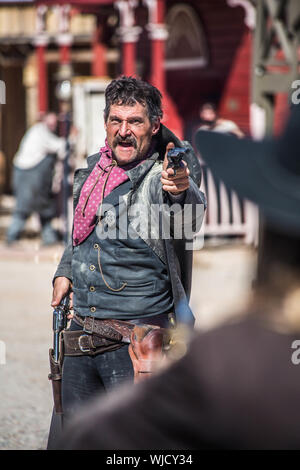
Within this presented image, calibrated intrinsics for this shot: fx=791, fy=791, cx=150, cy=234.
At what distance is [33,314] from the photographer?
749 centimetres

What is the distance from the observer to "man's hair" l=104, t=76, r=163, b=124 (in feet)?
9.81

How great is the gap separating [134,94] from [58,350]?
1.05 metres

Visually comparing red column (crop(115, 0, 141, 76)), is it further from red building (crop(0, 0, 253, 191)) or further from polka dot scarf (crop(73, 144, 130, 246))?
polka dot scarf (crop(73, 144, 130, 246))

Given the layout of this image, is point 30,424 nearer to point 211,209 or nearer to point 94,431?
point 94,431

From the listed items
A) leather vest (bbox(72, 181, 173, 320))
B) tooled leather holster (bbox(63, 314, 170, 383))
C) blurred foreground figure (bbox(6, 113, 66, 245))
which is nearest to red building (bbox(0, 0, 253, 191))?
blurred foreground figure (bbox(6, 113, 66, 245))

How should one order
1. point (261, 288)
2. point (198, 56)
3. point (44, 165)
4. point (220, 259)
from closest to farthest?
point (261, 288)
point (220, 259)
point (44, 165)
point (198, 56)

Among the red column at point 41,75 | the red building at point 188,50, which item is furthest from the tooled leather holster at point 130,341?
the red column at point 41,75

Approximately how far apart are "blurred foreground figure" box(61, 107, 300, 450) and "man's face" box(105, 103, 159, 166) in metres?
1.66

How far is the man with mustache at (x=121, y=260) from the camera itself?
2.95 metres

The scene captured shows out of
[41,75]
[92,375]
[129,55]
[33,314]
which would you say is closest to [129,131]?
[92,375]

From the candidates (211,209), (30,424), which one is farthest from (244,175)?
(211,209)

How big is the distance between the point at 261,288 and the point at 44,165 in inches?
389

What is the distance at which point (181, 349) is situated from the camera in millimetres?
2932

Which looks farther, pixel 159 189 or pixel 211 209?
pixel 211 209
